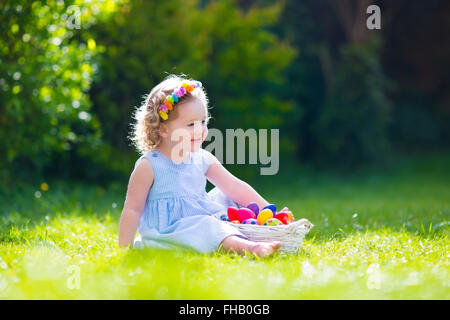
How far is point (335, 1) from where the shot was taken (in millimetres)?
12719

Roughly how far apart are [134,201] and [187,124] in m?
0.56

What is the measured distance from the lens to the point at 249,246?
2.86m

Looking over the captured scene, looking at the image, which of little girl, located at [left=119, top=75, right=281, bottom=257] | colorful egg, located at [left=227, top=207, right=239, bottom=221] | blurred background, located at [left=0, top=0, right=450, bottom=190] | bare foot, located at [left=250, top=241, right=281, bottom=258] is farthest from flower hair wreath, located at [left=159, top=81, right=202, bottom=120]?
blurred background, located at [left=0, top=0, right=450, bottom=190]

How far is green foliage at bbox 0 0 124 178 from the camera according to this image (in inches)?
216

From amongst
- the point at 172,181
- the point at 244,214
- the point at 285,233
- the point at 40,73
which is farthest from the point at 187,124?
the point at 40,73

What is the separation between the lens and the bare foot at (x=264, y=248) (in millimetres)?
2770

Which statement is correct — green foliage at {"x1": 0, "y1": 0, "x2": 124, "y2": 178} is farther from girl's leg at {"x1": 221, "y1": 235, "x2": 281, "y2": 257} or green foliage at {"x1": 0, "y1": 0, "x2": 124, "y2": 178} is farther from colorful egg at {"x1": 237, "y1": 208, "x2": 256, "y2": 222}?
girl's leg at {"x1": 221, "y1": 235, "x2": 281, "y2": 257}

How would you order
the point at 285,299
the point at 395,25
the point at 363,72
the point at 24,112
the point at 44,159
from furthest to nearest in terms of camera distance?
1. the point at 395,25
2. the point at 363,72
3. the point at 44,159
4. the point at 24,112
5. the point at 285,299

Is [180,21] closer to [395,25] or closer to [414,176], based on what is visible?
[414,176]

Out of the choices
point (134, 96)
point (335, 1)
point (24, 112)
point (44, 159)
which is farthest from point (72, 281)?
point (335, 1)

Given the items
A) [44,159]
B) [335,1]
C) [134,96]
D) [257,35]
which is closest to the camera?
[44,159]

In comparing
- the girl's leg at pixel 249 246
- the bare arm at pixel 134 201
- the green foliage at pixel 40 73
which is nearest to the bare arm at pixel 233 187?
the bare arm at pixel 134 201

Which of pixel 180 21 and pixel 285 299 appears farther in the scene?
pixel 180 21

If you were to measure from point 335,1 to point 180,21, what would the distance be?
5.34 metres
